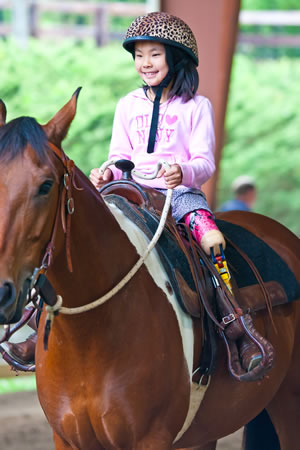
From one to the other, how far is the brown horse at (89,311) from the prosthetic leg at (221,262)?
0.51ft

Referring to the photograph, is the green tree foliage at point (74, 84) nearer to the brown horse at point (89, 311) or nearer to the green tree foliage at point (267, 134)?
the green tree foliage at point (267, 134)

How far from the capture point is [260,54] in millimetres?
13859

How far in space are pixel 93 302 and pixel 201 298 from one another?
22.4 inches

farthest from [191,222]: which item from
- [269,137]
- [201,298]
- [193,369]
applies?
[269,137]

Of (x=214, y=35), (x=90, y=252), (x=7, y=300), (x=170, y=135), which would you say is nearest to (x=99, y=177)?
(x=170, y=135)

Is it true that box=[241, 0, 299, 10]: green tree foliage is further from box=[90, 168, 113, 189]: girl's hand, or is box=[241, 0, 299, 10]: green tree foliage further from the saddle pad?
box=[90, 168, 113, 189]: girl's hand

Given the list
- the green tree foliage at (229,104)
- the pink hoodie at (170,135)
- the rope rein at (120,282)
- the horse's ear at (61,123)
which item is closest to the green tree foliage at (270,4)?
the green tree foliage at (229,104)

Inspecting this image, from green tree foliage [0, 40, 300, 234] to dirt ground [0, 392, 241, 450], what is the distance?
556cm

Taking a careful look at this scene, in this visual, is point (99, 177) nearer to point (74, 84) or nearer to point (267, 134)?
point (74, 84)

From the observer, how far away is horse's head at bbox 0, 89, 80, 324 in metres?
2.03

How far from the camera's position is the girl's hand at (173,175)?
9.09 feet

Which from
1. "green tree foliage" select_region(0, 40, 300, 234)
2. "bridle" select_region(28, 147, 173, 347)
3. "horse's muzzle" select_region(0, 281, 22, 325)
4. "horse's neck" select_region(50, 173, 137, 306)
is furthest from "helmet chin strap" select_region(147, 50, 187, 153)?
"green tree foliage" select_region(0, 40, 300, 234)

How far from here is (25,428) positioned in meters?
5.52

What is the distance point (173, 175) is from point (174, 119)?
0.45 meters
